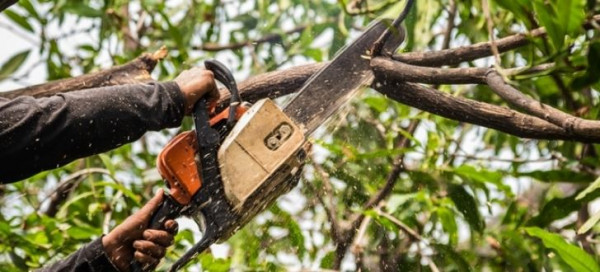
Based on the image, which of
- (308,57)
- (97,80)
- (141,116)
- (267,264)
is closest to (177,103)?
(141,116)

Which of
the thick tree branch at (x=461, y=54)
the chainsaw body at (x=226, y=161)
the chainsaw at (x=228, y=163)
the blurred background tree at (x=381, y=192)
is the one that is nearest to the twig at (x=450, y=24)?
the blurred background tree at (x=381, y=192)

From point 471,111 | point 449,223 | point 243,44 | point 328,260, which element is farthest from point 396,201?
point 243,44

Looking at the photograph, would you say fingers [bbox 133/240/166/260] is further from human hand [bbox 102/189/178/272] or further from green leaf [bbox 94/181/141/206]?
green leaf [bbox 94/181/141/206]

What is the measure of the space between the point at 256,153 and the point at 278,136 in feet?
0.24

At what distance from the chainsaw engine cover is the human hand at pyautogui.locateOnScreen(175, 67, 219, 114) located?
103 mm

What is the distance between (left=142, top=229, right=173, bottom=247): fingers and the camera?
2496mm

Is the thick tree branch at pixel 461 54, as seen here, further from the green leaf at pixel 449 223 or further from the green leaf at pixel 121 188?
the green leaf at pixel 121 188

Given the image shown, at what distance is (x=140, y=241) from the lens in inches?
99.1

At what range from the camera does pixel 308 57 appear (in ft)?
13.3

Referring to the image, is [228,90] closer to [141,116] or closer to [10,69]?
[141,116]

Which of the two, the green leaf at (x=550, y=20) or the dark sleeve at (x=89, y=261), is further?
the dark sleeve at (x=89, y=261)

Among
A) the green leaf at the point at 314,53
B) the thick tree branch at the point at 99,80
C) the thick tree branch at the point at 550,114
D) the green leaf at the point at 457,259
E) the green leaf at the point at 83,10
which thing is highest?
the thick tree branch at the point at 550,114

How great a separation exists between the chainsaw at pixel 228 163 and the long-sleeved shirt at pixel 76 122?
97 millimetres

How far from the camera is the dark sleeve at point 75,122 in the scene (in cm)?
218
